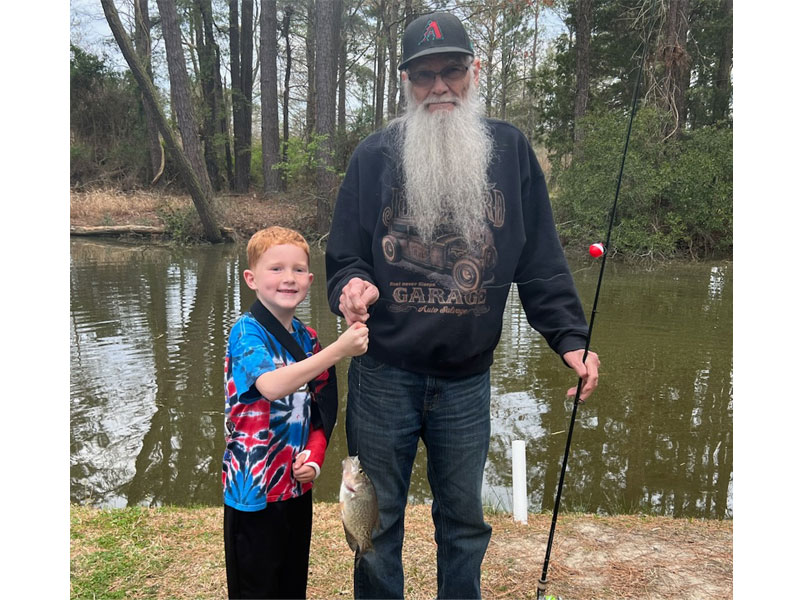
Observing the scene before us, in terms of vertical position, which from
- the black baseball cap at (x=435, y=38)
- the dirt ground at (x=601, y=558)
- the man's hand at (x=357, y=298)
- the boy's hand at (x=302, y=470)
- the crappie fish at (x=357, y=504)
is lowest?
the dirt ground at (x=601, y=558)

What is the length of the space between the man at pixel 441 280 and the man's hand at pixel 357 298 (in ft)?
0.33

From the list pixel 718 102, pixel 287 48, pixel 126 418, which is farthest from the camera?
pixel 287 48

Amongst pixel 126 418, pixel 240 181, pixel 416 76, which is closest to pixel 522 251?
pixel 416 76

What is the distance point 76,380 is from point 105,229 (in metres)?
12.8

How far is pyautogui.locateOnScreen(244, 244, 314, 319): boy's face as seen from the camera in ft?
6.90

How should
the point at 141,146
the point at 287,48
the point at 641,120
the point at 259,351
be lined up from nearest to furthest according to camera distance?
1. the point at 259,351
2. the point at 641,120
3. the point at 141,146
4. the point at 287,48

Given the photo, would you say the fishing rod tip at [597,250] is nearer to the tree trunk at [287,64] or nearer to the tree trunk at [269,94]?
the tree trunk at [269,94]

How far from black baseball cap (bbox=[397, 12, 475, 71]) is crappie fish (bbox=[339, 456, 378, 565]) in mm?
1396

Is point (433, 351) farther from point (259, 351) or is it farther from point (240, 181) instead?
point (240, 181)

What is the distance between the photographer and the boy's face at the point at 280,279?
6.90 feet

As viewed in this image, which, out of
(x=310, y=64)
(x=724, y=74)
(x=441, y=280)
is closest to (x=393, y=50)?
(x=310, y=64)

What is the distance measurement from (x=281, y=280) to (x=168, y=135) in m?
15.1

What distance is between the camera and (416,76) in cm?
218

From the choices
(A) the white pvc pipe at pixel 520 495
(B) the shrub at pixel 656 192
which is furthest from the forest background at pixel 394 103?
(A) the white pvc pipe at pixel 520 495
